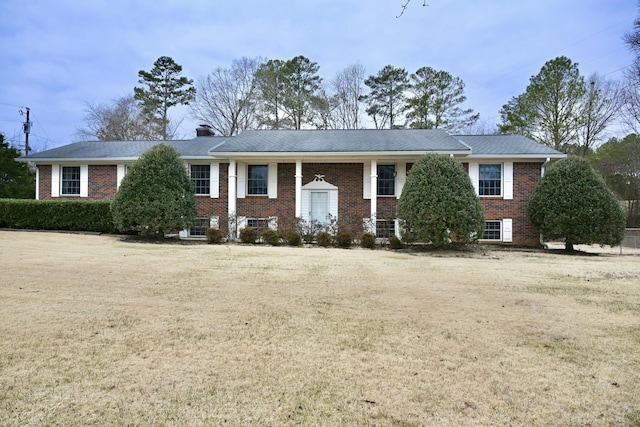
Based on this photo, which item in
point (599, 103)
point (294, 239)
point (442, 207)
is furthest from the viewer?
point (599, 103)

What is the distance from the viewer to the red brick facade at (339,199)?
16016mm

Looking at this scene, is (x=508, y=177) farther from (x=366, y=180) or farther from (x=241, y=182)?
(x=241, y=182)

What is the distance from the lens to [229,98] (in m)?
30.8

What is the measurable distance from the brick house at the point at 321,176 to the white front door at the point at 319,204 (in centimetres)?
4

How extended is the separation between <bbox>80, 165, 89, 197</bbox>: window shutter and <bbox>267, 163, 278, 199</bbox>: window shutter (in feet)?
27.1

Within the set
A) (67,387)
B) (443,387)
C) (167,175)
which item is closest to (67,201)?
(167,175)

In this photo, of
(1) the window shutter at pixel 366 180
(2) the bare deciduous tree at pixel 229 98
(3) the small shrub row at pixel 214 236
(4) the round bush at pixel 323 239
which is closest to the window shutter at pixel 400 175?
(1) the window shutter at pixel 366 180

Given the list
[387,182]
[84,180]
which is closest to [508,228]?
[387,182]

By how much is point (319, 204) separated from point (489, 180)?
7065 mm

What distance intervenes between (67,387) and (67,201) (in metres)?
14.3

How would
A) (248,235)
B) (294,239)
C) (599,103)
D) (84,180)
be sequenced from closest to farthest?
(294,239) → (248,235) → (84,180) → (599,103)

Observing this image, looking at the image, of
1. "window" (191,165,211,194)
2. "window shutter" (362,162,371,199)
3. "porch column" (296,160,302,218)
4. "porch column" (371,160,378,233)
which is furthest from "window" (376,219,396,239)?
"window" (191,165,211,194)

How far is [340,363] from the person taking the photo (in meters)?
3.43

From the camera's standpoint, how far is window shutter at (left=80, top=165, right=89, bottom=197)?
1759 centimetres
